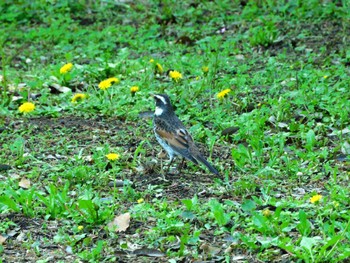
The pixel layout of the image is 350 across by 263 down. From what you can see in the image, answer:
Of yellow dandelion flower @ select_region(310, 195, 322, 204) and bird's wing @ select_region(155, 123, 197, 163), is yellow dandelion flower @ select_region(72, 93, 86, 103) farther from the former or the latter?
yellow dandelion flower @ select_region(310, 195, 322, 204)

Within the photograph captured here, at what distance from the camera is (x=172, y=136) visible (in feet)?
24.7

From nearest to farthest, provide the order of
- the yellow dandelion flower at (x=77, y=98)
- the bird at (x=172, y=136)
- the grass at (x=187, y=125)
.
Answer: the grass at (x=187, y=125)
the bird at (x=172, y=136)
the yellow dandelion flower at (x=77, y=98)

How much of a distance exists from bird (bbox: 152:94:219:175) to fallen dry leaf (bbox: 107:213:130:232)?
1063 millimetres

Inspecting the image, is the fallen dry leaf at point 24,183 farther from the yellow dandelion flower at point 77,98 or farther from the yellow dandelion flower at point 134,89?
the yellow dandelion flower at point 134,89

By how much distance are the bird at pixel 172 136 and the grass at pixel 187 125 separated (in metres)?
0.22

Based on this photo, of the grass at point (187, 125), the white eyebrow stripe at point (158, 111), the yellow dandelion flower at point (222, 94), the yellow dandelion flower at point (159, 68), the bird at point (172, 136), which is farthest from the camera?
the yellow dandelion flower at point (159, 68)

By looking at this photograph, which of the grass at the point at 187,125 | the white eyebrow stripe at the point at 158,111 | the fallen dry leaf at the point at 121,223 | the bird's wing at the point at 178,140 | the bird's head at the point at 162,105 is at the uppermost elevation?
the bird's head at the point at 162,105

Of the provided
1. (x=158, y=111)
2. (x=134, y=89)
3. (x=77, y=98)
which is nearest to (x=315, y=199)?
(x=158, y=111)

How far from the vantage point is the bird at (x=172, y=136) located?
725cm

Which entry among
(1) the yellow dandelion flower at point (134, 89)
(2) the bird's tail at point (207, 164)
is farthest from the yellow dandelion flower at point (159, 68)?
(2) the bird's tail at point (207, 164)

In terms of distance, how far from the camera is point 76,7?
13445 mm

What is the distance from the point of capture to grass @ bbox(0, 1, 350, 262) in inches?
241

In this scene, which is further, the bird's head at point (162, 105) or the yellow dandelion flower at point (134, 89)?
the yellow dandelion flower at point (134, 89)

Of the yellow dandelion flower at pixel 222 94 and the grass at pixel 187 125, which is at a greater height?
the yellow dandelion flower at pixel 222 94
